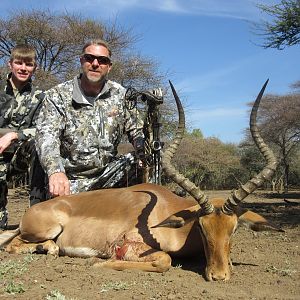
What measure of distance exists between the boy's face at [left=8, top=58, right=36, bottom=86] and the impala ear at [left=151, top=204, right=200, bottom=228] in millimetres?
3605

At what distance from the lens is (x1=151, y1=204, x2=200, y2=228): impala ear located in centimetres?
502

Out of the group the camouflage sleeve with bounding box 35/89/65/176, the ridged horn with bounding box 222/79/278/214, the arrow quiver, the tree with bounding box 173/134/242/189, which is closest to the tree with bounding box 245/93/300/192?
the tree with bounding box 173/134/242/189

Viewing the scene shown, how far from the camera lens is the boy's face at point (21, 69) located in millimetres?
7480

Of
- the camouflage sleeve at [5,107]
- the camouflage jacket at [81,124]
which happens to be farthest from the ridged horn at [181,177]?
the camouflage sleeve at [5,107]

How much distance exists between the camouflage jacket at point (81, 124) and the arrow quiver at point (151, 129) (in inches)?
7.2

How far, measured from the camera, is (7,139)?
7.11 meters

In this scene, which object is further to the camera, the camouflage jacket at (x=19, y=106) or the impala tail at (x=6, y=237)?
the camouflage jacket at (x=19, y=106)

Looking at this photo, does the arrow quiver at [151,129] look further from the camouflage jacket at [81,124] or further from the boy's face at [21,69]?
the boy's face at [21,69]

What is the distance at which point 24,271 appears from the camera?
15.7ft

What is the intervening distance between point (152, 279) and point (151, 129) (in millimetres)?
3029

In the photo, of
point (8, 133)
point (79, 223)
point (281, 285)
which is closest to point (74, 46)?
point (8, 133)

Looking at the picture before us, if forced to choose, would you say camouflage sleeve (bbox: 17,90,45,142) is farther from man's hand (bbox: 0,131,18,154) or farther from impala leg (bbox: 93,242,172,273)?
impala leg (bbox: 93,242,172,273)

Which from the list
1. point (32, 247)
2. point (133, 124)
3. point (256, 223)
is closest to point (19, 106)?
point (133, 124)

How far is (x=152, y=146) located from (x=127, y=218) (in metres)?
1.60
